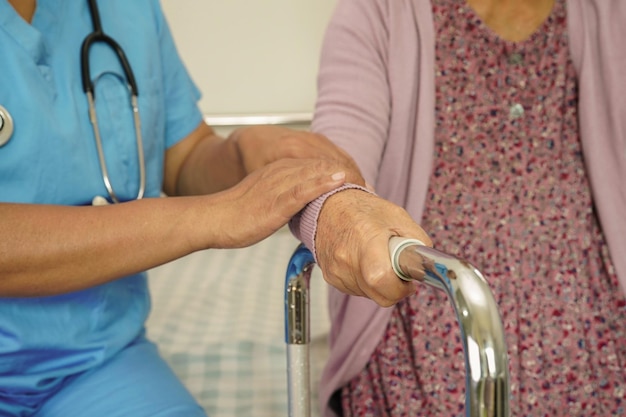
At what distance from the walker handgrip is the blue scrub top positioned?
1.90ft

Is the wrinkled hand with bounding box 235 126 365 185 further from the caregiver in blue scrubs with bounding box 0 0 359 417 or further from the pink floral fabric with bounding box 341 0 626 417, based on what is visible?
the pink floral fabric with bounding box 341 0 626 417

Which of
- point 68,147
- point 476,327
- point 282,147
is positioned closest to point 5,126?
point 68,147

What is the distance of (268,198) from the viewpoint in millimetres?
720

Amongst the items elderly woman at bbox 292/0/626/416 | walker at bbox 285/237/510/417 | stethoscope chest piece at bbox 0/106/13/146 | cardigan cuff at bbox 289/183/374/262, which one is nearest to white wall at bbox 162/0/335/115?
elderly woman at bbox 292/0/626/416

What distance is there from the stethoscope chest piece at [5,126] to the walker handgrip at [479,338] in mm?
576

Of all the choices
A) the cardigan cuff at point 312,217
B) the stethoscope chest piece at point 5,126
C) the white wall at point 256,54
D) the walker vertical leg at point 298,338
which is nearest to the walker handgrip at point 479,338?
the cardigan cuff at point 312,217

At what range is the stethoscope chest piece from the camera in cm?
84

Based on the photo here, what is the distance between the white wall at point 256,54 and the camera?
7.02 ft

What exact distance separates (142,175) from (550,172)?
59 cm

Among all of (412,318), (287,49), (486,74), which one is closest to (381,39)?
(486,74)

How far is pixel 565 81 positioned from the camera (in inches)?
47.1

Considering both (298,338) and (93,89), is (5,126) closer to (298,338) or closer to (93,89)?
(93,89)

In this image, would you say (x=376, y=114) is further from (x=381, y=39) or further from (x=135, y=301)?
(x=135, y=301)

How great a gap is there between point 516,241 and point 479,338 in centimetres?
72
